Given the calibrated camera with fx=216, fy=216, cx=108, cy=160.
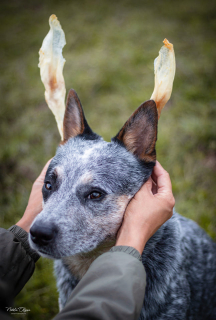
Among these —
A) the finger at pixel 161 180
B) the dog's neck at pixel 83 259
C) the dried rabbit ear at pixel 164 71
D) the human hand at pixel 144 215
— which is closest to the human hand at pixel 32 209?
the dog's neck at pixel 83 259

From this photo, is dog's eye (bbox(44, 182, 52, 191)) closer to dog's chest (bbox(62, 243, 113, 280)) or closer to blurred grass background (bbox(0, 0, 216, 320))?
dog's chest (bbox(62, 243, 113, 280))

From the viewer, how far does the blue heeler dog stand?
5.87ft

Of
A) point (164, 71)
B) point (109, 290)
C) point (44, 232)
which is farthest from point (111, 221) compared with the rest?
point (164, 71)

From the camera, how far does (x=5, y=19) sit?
1038cm

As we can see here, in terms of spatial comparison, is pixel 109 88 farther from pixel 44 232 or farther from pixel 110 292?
pixel 110 292

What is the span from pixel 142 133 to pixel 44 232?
4.12 ft

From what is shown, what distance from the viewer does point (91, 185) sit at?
1.93m

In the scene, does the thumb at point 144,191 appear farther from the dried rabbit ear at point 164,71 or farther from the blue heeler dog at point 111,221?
the dried rabbit ear at point 164,71

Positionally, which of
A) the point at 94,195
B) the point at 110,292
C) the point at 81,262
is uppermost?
the point at 94,195

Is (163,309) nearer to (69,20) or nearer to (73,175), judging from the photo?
(73,175)

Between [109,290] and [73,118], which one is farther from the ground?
[73,118]

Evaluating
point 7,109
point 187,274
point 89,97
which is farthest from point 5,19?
point 187,274

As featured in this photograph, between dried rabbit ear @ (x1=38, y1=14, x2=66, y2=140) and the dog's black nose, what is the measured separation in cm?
133

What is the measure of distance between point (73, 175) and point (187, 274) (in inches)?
64.0
